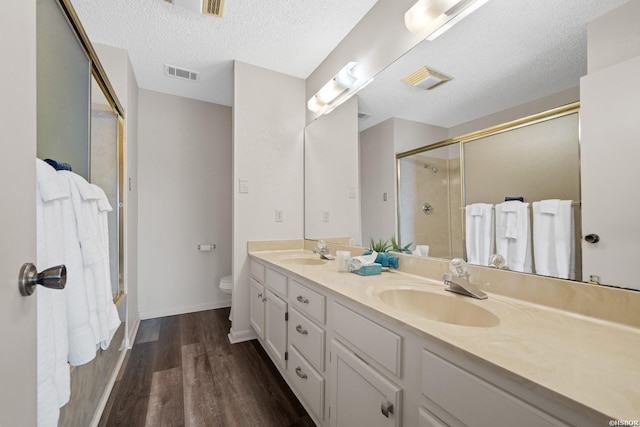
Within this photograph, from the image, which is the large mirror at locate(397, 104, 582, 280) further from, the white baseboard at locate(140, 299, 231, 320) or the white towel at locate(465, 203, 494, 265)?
the white baseboard at locate(140, 299, 231, 320)

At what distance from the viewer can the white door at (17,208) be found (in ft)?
1.55

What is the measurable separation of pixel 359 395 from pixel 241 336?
63.7 inches

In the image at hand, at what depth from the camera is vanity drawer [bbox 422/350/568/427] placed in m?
0.50

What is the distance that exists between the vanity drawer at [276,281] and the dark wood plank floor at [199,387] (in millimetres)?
592

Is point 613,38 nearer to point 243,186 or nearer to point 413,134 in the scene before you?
point 413,134

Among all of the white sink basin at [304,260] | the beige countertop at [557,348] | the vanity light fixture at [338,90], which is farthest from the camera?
the white sink basin at [304,260]

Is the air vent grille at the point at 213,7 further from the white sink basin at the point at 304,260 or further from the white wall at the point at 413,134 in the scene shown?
the white sink basin at the point at 304,260

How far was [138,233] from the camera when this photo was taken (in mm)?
2750

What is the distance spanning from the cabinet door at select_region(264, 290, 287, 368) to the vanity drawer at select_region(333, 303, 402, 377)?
612 mm

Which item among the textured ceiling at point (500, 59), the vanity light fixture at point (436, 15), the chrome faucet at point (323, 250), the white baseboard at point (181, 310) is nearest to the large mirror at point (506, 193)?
the textured ceiling at point (500, 59)

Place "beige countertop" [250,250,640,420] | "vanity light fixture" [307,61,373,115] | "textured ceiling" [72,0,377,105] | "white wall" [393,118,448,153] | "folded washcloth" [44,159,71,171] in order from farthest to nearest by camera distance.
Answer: "vanity light fixture" [307,61,373,115], "textured ceiling" [72,0,377,105], "white wall" [393,118,448,153], "folded washcloth" [44,159,71,171], "beige countertop" [250,250,640,420]

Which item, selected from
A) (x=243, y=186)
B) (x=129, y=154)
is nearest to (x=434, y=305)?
(x=243, y=186)

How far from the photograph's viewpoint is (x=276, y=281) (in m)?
1.72

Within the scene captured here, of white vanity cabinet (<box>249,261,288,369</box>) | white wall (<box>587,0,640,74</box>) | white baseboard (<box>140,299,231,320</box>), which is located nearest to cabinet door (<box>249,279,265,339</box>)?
white vanity cabinet (<box>249,261,288,369</box>)
